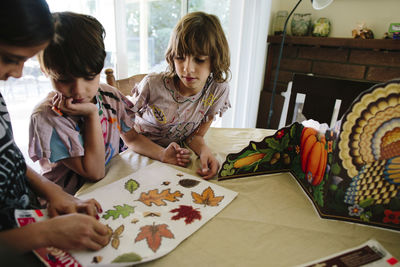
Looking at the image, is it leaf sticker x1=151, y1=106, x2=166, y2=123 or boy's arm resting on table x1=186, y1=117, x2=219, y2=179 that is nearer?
boy's arm resting on table x1=186, y1=117, x2=219, y2=179

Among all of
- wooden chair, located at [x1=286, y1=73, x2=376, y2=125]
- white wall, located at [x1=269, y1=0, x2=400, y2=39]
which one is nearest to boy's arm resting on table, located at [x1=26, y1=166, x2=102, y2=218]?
wooden chair, located at [x1=286, y1=73, x2=376, y2=125]

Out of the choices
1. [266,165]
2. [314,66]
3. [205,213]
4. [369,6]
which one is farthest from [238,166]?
[369,6]

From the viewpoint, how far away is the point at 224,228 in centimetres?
49

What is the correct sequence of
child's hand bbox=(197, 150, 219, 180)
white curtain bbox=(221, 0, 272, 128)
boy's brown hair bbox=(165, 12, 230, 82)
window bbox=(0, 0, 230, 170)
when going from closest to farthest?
child's hand bbox=(197, 150, 219, 180)
boy's brown hair bbox=(165, 12, 230, 82)
window bbox=(0, 0, 230, 170)
white curtain bbox=(221, 0, 272, 128)

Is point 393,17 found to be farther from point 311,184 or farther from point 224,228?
point 224,228

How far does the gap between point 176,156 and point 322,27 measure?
1584 millimetres

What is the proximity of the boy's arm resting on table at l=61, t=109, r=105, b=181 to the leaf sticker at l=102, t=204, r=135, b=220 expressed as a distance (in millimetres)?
160

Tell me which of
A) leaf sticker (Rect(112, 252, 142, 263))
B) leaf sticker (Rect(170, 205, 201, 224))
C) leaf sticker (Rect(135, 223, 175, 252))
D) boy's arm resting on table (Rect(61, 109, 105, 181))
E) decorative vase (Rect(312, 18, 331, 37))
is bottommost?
leaf sticker (Rect(170, 205, 201, 224))

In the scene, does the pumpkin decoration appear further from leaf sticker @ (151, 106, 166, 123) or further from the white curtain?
the white curtain

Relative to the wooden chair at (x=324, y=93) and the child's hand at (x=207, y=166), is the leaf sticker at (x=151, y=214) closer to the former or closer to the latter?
the child's hand at (x=207, y=166)

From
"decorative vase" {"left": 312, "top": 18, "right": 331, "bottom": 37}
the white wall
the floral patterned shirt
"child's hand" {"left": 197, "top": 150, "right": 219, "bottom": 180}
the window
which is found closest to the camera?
"child's hand" {"left": 197, "top": 150, "right": 219, "bottom": 180}

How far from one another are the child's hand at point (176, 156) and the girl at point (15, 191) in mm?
290

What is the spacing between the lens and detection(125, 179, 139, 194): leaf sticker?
1.98 feet

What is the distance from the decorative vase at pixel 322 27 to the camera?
5.82 feet
